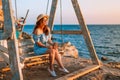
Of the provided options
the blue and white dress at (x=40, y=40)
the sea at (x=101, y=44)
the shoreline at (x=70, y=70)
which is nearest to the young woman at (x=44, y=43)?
the blue and white dress at (x=40, y=40)

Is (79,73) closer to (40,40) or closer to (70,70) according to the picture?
(70,70)

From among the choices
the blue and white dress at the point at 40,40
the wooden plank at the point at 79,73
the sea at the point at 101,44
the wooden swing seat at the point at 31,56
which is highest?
the blue and white dress at the point at 40,40

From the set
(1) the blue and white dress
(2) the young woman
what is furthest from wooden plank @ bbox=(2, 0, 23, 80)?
(1) the blue and white dress

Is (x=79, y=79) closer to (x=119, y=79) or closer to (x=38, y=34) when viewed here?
(x=119, y=79)

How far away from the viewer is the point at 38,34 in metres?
7.88

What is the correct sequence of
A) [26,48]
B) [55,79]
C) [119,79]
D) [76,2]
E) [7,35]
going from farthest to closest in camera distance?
[26,48]
[76,2]
[119,79]
[55,79]
[7,35]

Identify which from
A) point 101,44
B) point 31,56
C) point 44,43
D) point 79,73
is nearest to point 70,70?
point 79,73

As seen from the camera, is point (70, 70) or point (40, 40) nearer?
point (40, 40)

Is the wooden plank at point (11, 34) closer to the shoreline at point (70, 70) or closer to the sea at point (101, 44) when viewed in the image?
the shoreline at point (70, 70)

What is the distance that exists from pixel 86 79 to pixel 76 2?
7.62ft

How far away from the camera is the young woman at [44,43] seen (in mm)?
7656

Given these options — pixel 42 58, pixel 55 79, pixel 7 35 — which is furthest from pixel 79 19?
pixel 7 35

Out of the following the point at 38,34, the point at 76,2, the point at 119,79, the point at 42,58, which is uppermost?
the point at 76,2

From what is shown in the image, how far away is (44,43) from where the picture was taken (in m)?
8.13
